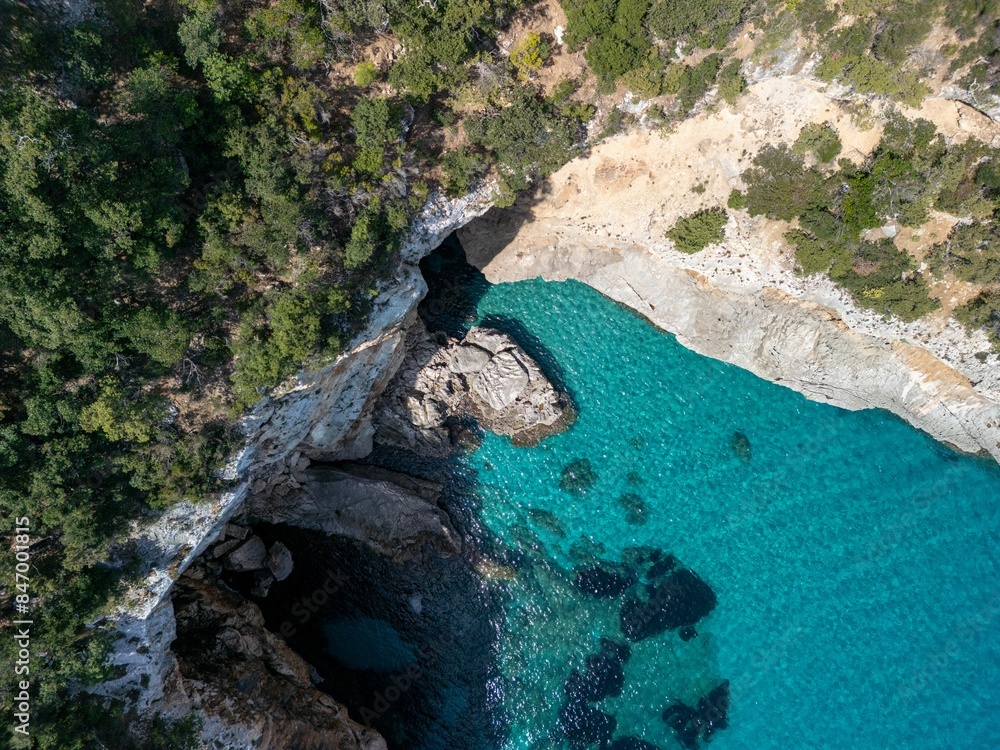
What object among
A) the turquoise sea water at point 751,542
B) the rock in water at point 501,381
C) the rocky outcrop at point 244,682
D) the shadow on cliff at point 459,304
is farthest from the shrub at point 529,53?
the rocky outcrop at point 244,682

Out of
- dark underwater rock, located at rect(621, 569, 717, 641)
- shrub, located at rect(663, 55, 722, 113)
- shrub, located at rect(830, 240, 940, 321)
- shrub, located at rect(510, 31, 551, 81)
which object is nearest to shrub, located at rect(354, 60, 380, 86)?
shrub, located at rect(510, 31, 551, 81)

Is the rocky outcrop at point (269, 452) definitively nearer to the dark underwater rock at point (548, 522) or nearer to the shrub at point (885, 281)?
the dark underwater rock at point (548, 522)

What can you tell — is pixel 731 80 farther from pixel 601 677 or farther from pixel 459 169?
pixel 601 677

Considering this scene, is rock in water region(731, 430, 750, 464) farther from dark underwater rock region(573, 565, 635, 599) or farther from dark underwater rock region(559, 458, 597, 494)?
dark underwater rock region(573, 565, 635, 599)

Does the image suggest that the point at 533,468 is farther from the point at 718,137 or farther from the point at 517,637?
the point at 718,137

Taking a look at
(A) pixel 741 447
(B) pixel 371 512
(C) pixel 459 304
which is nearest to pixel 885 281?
(A) pixel 741 447

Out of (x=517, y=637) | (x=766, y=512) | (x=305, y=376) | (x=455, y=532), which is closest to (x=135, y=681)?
(x=305, y=376)
